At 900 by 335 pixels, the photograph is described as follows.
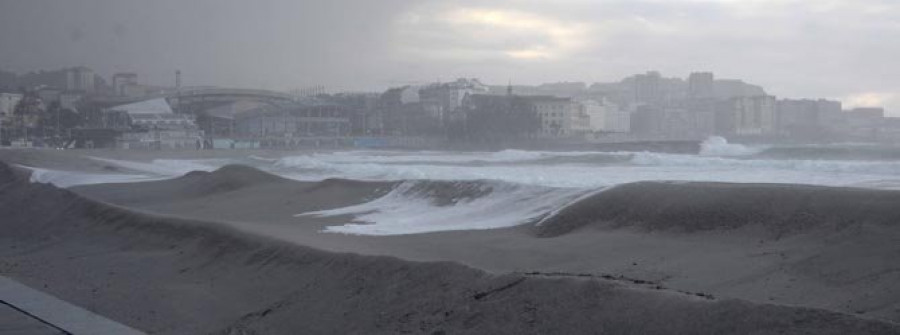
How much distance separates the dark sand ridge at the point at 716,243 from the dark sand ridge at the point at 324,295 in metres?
0.82

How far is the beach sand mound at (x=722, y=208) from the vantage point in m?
11.5

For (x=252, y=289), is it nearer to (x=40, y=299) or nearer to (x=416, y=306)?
(x=40, y=299)

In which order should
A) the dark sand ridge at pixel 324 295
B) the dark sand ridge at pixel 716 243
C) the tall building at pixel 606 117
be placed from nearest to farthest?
1. the dark sand ridge at pixel 324 295
2. the dark sand ridge at pixel 716 243
3. the tall building at pixel 606 117

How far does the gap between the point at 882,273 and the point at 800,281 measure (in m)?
0.69

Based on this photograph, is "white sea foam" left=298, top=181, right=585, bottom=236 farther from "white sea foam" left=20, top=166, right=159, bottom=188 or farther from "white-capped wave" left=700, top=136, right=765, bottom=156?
"white-capped wave" left=700, top=136, right=765, bottom=156

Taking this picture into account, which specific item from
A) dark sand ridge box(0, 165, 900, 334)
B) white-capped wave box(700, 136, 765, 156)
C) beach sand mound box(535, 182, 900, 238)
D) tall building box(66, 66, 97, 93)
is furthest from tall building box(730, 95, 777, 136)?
tall building box(66, 66, 97, 93)

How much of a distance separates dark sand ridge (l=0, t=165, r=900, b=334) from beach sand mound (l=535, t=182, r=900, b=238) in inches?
150

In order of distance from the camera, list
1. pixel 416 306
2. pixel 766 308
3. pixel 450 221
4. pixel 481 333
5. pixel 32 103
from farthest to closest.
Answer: pixel 32 103 → pixel 450 221 → pixel 416 306 → pixel 481 333 → pixel 766 308

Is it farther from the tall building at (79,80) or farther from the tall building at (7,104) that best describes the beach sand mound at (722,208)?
the tall building at (79,80)

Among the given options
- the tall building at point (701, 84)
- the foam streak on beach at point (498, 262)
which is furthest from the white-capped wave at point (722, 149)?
the tall building at point (701, 84)

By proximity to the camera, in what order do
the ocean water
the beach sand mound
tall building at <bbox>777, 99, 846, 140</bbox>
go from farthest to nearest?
1. tall building at <bbox>777, 99, 846, 140</bbox>
2. the ocean water
3. the beach sand mound

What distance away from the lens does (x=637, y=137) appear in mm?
86438

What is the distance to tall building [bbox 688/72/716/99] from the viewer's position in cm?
11175

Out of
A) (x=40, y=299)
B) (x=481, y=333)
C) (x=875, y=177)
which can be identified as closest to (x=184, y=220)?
(x=40, y=299)
